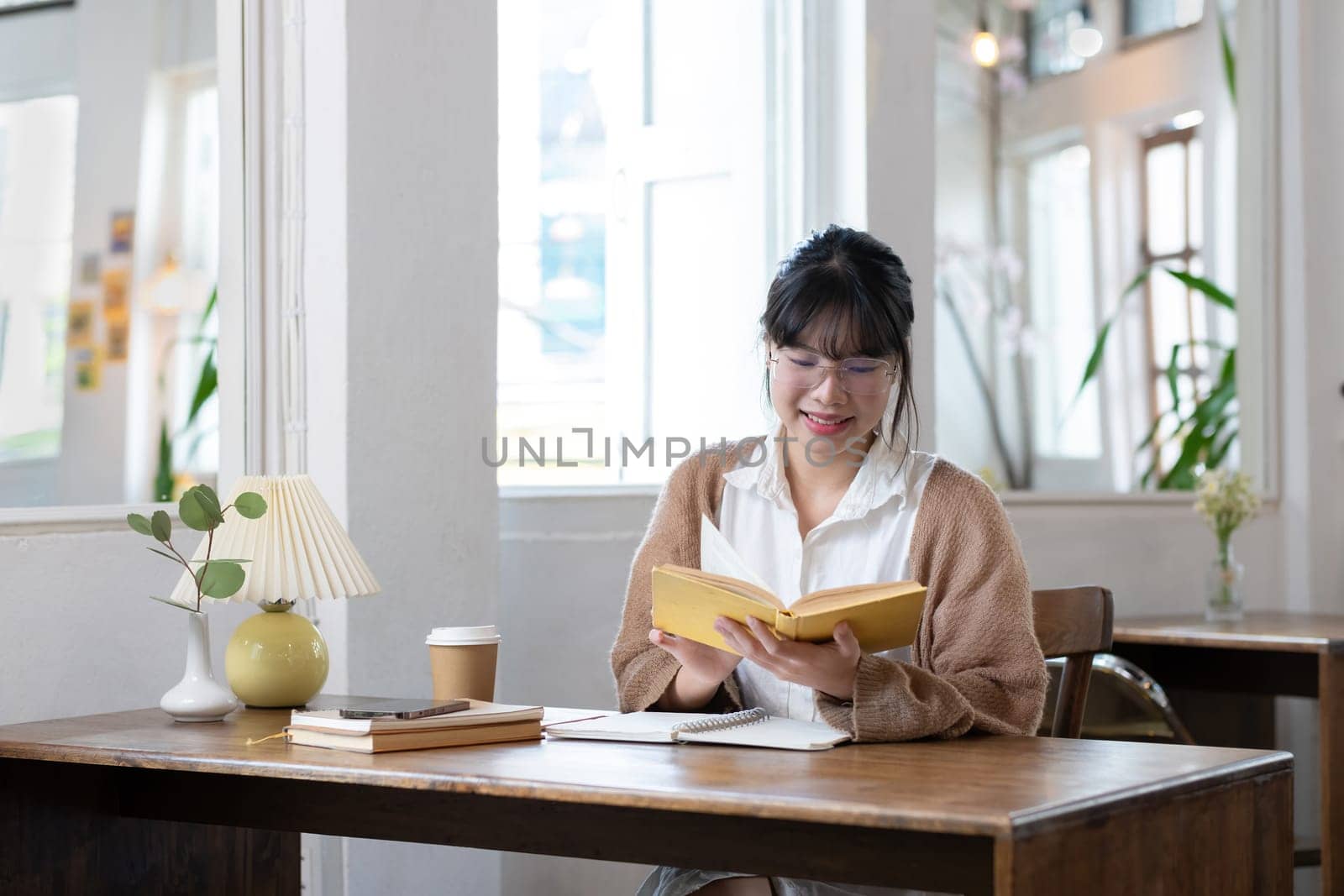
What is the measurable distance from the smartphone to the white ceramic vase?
182 millimetres

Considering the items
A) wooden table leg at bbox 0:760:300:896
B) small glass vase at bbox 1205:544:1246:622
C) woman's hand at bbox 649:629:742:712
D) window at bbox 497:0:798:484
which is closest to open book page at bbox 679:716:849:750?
woman's hand at bbox 649:629:742:712

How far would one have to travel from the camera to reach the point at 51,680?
2139mm

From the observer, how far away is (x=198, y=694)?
1906 mm

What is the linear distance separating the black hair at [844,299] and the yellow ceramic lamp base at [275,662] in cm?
74

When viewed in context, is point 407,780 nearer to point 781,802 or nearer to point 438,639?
point 781,802

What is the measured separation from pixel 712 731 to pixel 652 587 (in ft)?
0.77

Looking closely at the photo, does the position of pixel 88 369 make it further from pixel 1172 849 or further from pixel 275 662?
pixel 1172 849

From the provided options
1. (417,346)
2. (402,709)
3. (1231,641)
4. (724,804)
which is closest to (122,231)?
(417,346)

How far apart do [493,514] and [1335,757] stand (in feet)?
5.62

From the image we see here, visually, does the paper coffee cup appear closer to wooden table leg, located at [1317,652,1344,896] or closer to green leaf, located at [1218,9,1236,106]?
wooden table leg, located at [1317,652,1344,896]

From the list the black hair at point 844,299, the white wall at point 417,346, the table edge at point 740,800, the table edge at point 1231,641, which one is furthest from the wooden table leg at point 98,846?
the table edge at point 1231,641

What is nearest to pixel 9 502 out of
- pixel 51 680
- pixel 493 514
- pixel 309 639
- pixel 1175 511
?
pixel 51 680

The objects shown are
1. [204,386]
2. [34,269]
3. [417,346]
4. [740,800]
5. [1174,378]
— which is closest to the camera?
[740,800]

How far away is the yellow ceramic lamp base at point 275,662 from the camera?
2.00 metres
